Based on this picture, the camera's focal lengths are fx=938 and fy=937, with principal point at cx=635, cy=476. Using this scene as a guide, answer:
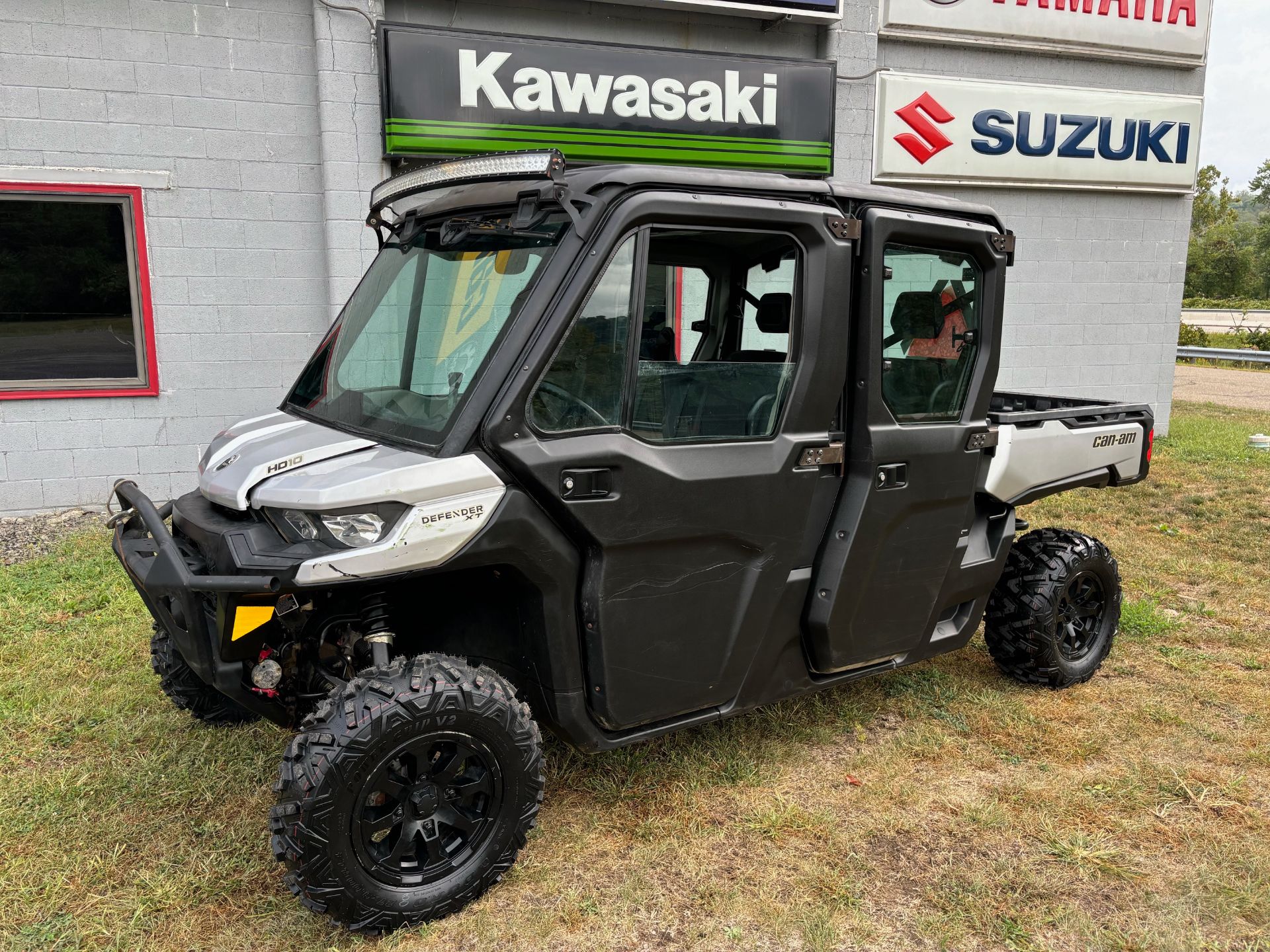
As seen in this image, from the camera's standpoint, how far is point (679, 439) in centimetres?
302

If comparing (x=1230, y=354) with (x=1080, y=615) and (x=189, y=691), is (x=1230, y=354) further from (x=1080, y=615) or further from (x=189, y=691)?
(x=189, y=691)

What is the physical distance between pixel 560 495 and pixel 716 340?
117 centimetres

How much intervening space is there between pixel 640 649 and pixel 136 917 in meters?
1.70

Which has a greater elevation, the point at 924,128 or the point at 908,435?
the point at 924,128

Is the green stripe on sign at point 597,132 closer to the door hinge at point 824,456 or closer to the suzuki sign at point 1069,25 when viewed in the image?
the suzuki sign at point 1069,25

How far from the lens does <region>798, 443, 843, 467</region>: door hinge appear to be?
127 inches

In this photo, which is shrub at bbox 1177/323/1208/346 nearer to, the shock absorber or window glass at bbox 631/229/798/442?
window glass at bbox 631/229/798/442

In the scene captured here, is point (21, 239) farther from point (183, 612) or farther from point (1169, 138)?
point (1169, 138)

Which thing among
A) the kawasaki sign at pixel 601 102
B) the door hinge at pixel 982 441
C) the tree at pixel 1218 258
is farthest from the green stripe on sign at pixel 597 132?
the tree at pixel 1218 258

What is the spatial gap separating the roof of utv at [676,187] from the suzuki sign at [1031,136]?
19.7 ft

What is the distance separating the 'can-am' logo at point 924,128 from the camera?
8.98 m

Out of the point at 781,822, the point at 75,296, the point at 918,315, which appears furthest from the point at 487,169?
the point at 75,296

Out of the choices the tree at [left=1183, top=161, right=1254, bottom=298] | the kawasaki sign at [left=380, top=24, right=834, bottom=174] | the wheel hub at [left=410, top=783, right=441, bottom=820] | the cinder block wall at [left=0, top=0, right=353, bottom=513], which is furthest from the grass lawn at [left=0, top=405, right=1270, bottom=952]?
the tree at [left=1183, top=161, right=1254, bottom=298]

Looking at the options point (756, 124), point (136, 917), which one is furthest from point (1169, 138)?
point (136, 917)
